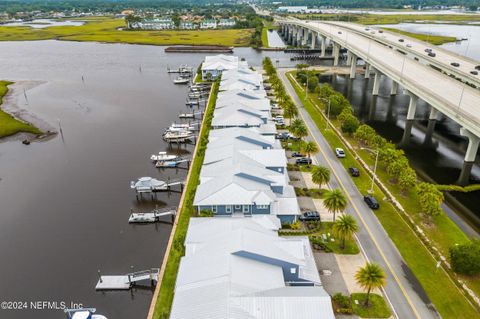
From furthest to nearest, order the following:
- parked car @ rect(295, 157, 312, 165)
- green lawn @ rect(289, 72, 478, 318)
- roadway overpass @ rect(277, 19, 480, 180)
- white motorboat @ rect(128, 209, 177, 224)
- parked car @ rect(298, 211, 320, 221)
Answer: parked car @ rect(295, 157, 312, 165) → roadway overpass @ rect(277, 19, 480, 180) → white motorboat @ rect(128, 209, 177, 224) → parked car @ rect(298, 211, 320, 221) → green lawn @ rect(289, 72, 478, 318)

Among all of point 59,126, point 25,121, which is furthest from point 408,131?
point 25,121

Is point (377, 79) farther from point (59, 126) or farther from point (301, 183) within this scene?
point (59, 126)

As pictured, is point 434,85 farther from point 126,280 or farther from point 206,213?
point 126,280

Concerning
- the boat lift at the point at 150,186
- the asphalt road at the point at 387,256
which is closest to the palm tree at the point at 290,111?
the asphalt road at the point at 387,256

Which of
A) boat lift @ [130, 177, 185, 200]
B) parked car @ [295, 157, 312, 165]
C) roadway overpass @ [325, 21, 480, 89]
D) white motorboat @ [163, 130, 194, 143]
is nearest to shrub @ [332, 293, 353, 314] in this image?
parked car @ [295, 157, 312, 165]

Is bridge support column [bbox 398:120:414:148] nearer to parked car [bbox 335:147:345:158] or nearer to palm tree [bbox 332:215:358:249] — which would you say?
parked car [bbox 335:147:345:158]

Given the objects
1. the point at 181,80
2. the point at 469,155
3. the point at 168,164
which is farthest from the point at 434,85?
the point at 181,80
